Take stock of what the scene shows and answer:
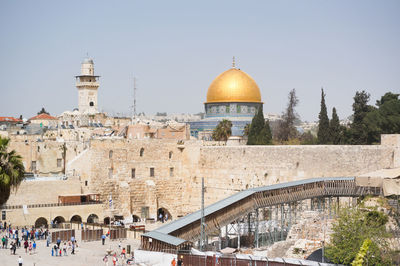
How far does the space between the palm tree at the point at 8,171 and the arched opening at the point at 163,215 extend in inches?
368

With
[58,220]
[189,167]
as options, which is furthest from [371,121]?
[58,220]

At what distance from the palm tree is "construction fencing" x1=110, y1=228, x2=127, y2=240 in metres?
6.58

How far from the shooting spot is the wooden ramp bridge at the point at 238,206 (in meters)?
20.2

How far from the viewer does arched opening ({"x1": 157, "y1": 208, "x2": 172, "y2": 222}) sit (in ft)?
118

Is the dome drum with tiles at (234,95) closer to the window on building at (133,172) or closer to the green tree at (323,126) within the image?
the window on building at (133,172)

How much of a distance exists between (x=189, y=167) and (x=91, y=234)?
11.3 meters

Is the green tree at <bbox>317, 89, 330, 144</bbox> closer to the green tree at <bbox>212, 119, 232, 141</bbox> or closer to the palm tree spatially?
the green tree at <bbox>212, 119, 232, 141</bbox>

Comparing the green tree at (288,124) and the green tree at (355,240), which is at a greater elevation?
the green tree at (288,124)

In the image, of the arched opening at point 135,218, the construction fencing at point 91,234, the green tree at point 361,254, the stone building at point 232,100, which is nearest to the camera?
the green tree at point 361,254

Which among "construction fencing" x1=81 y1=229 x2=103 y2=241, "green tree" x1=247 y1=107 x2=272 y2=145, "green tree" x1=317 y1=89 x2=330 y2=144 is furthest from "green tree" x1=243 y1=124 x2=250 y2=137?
"construction fencing" x1=81 y1=229 x2=103 y2=241

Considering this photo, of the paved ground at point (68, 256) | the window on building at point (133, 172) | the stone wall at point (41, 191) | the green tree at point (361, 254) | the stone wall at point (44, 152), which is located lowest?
the paved ground at point (68, 256)

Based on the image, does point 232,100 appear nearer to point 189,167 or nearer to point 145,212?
point 189,167

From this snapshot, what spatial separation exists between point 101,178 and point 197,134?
20.2 meters

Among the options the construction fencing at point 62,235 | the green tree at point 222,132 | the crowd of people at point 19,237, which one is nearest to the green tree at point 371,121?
the green tree at point 222,132
